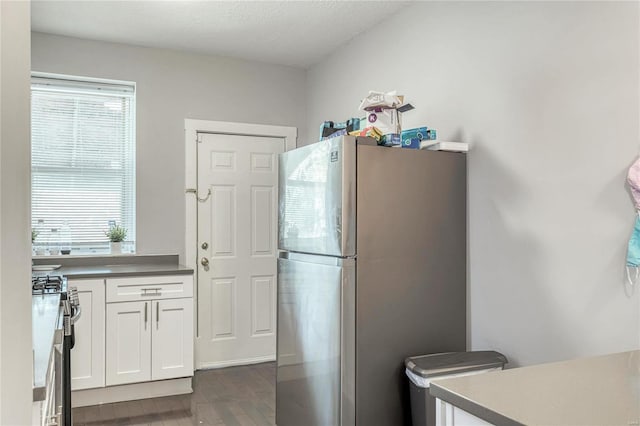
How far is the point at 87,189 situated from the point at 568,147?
3.38 m

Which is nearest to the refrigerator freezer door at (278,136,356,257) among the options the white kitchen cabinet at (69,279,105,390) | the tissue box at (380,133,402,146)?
the tissue box at (380,133,402,146)

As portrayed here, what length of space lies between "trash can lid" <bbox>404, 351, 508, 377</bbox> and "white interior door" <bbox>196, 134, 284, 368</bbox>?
7.43 feet

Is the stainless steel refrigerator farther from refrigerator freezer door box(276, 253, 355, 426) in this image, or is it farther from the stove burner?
the stove burner

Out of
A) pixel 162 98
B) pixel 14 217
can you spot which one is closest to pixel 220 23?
pixel 162 98

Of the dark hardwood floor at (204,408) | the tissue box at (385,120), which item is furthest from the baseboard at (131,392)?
the tissue box at (385,120)

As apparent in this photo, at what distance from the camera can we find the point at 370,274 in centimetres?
233

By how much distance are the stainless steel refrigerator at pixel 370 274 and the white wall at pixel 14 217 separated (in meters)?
1.54

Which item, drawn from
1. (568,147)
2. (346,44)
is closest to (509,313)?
(568,147)

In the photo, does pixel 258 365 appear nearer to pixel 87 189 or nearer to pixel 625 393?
pixel 87 189

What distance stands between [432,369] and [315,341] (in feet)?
2.02

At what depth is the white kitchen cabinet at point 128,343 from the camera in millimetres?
3330

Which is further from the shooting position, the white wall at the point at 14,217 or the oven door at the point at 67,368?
the oven door at the point at 67,368

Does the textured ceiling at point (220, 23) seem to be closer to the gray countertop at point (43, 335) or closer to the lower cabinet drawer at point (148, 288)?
the lower cabinet drawer at point (148, 288)

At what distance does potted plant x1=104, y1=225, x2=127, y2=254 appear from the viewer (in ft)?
12.7
